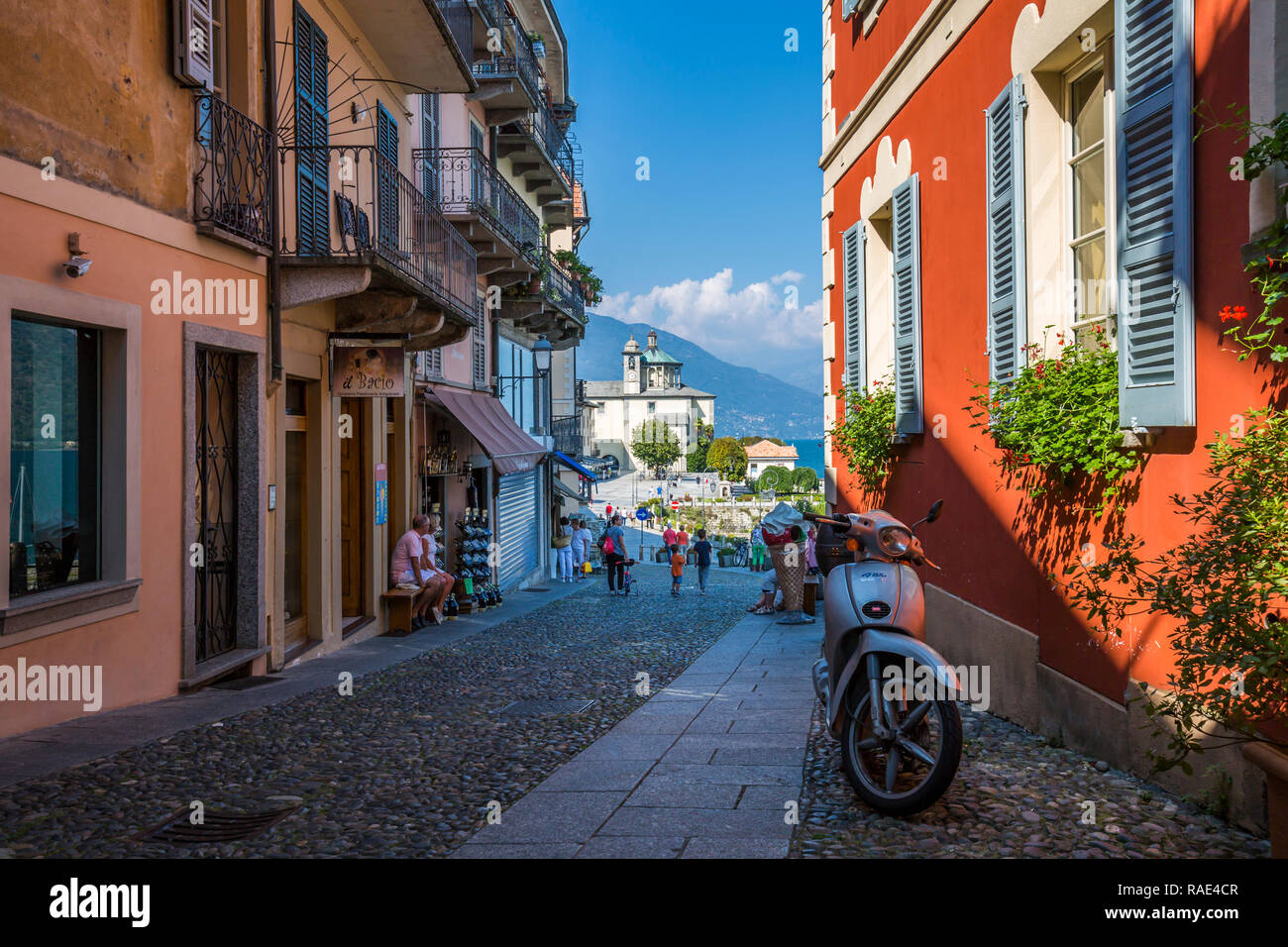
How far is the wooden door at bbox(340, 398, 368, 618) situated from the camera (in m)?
14.2

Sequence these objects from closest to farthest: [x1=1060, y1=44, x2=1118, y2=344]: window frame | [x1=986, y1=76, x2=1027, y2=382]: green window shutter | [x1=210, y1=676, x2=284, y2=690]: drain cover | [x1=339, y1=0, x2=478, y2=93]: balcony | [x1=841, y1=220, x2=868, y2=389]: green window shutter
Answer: [x1=1060, y1=44, x2=1118, y2=344]: window frame < [x1=986, y1=76, x2=1027, y2=382]: green window shutter < [x1=210, y1=676, x2=284, y2=690]: drain cover < [x1=841, y1=220, x2=868, y2=389]: green window shutter < [x1=339, y1=0, x2=478, y2=93]: balcony

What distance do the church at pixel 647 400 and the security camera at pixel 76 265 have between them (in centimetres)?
15830

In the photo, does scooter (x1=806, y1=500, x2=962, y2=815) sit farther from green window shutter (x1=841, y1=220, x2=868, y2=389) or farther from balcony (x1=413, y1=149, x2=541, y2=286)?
balcony (x1=413, y1=149, x2=541, y2=286)

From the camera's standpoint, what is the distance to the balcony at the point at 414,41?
43.9ft

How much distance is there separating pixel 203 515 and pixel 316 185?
4358 mm

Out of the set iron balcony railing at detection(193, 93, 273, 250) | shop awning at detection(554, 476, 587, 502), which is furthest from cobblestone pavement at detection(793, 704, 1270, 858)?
shop awning at detection(554, 476, 587, 502)

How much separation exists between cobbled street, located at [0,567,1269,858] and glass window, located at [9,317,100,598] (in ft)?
4.96

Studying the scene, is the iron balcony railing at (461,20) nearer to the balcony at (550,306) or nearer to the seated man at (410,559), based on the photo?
the balcony at (550,306)

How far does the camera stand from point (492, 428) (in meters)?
20.4

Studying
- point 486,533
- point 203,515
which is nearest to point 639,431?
point 486,533

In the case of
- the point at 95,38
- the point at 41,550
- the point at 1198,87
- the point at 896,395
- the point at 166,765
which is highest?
the point at 95,38

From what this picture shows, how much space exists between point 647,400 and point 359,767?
165m

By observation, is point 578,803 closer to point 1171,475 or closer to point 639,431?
point 1171,475
